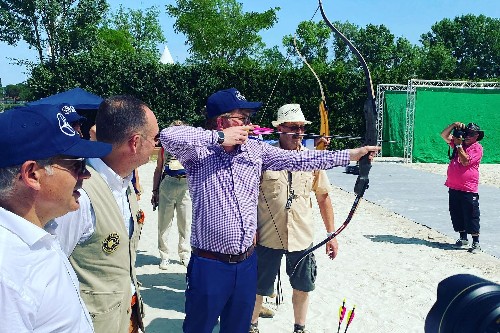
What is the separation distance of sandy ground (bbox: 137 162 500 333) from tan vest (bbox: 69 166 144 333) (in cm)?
223

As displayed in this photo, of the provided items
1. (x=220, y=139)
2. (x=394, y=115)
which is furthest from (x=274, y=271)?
(x=394, y=115)

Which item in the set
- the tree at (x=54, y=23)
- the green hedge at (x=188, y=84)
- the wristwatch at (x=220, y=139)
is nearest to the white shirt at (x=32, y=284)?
the wristwatch at (x=220, y=139)

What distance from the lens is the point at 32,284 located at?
1249 mm

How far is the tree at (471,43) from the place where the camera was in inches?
2482

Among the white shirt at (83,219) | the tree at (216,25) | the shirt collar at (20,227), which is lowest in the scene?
the white shirt at (83,219)

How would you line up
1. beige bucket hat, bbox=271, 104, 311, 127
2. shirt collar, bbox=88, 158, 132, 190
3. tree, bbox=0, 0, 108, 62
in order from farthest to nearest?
tree, bbox=0, 0, 108, 62 < beige bucket hat, bbox=271, 104, 311, 127 < shirt collar, bbox=88, 158, 132, 190

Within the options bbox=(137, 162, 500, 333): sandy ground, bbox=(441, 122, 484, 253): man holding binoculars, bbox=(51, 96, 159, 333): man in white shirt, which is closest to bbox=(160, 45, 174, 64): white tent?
bbox=(137, 162, 500, 333): sandy ground

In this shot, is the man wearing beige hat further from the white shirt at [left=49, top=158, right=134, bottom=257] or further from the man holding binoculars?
the man holding binoculars

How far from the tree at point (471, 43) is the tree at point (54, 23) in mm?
47174

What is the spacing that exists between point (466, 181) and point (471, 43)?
64791 millimetres

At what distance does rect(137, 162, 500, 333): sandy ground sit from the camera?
14.9 ft

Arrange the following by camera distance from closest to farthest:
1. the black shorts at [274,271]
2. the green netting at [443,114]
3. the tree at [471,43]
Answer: the black shorts at [274,271] < the green netting at [443,114] < the tree at [471,43]

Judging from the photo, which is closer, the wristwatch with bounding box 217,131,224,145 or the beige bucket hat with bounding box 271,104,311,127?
the wristwatch with bounding box 217,131,224,145

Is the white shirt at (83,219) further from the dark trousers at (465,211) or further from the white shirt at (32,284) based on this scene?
the dark trousers at (465,211)
